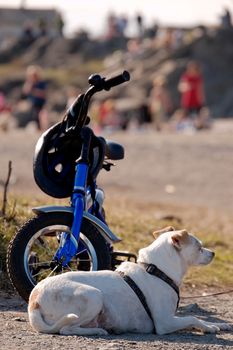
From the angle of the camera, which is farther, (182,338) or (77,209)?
(77,209)

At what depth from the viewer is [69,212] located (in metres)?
8.38

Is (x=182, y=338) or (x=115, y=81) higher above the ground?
(x=115, y=81)

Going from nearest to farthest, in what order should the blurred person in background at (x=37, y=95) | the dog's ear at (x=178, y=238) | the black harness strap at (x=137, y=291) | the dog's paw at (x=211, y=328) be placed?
the black harness strap at (x=137, y=291), the dog's paw at (x=211, y=328), the dog's ear at (x=178, y=238), the blurred person in background at (x=37, y=95)

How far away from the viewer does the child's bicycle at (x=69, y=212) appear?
328 inches

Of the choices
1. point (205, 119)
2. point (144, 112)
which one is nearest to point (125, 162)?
point (205, 119)

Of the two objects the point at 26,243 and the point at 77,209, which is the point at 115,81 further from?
the point at 26,243

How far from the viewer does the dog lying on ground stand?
7.44m

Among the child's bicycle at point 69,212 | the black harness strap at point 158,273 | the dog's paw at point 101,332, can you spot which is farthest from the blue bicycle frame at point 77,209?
the dog's paw at point 101,332

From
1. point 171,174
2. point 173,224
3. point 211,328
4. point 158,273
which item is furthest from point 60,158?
point 171,174

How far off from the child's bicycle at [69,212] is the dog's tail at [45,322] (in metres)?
0.84

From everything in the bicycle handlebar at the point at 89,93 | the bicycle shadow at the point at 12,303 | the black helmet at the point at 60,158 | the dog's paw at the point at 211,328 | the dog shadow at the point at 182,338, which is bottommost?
the dog shadow at the point at 182,338

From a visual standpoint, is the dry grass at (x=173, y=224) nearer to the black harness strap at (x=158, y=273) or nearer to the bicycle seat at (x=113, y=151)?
the bicycle seat at (x=113, y=151)

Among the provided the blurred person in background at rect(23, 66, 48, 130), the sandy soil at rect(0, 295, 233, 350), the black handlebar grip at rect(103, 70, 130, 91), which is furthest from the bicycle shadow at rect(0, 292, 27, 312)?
the blurred person in background at rect(23, 66, 48, 130)

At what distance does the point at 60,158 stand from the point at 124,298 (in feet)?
4.76
